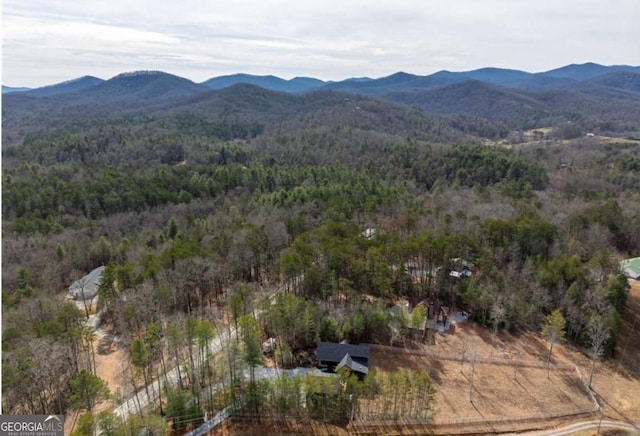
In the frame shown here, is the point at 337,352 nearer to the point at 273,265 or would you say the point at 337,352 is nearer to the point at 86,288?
the point at 273,265

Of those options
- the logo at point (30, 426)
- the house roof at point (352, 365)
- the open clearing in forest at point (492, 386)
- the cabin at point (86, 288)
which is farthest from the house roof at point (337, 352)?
the cabin at point (86, 288)

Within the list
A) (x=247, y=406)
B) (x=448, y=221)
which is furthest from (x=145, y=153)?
(x=247, y=406)

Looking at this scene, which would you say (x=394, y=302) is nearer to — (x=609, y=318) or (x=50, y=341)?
(x=609, y=318)

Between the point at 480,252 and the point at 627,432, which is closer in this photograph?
the point at 627,432

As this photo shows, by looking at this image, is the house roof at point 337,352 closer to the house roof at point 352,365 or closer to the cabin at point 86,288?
the house roof at point 352,365

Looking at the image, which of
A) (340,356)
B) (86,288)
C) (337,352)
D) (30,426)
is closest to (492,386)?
(340,356)

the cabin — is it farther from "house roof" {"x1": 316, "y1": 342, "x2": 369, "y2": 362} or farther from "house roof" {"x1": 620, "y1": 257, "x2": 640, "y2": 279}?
"house roof" {"x1": 620, "y1": 257, "x2": 640, "y2": 279}
